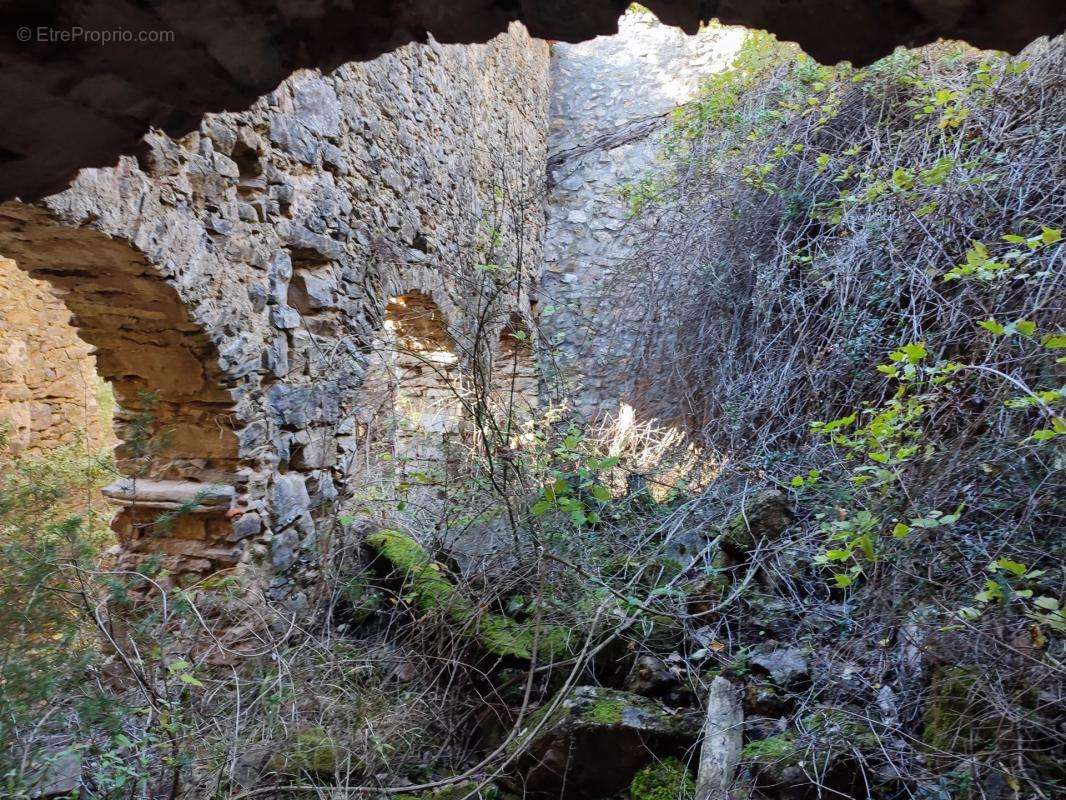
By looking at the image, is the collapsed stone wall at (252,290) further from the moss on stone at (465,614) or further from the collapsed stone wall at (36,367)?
the collapsed stone wall at (36,367)

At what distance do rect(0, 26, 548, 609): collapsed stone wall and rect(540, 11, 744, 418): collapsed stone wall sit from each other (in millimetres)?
2823

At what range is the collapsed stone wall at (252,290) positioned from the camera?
7.74ft

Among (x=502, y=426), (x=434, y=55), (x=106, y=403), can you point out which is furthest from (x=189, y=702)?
(x=106, y=403)

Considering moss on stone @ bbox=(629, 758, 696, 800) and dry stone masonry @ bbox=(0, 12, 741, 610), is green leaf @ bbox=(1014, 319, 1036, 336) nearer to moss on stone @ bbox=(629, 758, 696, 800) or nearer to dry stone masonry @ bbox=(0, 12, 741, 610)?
moss on stone @ bbox=(629, 758, 696, 800)

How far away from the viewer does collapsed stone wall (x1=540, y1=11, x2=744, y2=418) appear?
6895 millimetres

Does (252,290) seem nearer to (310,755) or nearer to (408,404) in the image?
(310,755)

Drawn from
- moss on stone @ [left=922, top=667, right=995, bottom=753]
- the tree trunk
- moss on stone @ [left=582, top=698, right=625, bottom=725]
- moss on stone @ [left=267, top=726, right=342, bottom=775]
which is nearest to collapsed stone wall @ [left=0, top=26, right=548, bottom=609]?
moss on stone @ [left=267, top=726, right=342, bottom=775]

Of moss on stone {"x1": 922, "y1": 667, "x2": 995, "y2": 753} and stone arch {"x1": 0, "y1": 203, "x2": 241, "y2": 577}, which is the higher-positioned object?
stone arch {"x1": 0, "y1": 203, "x2": 241, "y2": 577}

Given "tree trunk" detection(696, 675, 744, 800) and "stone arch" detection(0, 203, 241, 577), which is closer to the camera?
"tree trunk" detection(696, 675, 744, 800)

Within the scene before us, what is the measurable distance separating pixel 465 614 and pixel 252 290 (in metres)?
1.70

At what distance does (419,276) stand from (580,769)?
305 centimetres

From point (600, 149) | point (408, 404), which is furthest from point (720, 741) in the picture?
point (600, 149)

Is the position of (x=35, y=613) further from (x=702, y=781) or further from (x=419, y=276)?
(x=419, y=276)

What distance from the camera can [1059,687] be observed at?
6.27 feet
